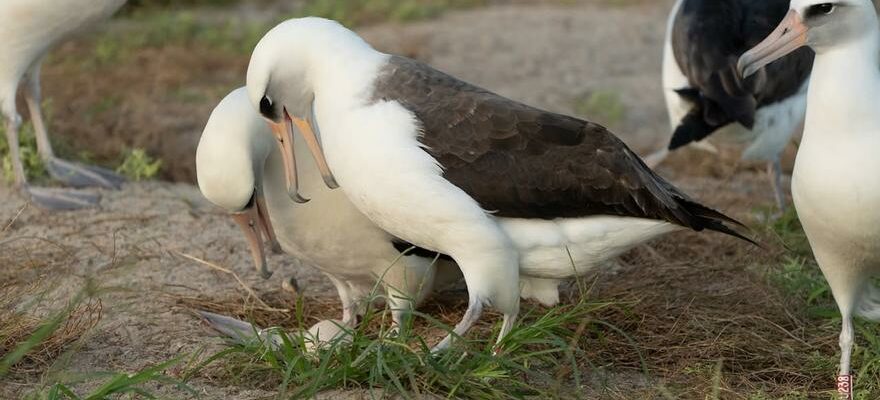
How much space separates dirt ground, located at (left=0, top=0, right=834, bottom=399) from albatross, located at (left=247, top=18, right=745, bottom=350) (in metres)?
0.55

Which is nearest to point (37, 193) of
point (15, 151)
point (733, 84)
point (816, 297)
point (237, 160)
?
point (15, 151)

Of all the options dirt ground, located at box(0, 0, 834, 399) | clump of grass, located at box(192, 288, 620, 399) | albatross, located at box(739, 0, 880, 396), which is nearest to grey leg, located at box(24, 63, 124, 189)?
dirt ground, located at box(0, 0, 834, 399)

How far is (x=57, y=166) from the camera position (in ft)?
23.9

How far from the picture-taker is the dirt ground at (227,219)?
5.25 meters

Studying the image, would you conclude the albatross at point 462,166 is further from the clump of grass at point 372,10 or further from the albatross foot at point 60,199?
the clump of grass at point 372,10

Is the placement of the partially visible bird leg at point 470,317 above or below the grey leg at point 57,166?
above

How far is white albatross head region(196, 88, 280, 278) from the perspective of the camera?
4.96 m

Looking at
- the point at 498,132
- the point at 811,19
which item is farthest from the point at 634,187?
the point at 811,19

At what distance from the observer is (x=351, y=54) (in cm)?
482

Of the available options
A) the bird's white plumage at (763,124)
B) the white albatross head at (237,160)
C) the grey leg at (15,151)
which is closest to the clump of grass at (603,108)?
the bird's white plumage at (763,124)

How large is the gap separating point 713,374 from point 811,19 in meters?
1.27

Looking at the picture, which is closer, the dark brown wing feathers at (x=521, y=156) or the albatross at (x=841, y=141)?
the albatross at (x=841, y=141)

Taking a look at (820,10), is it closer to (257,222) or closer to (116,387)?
(257,222)

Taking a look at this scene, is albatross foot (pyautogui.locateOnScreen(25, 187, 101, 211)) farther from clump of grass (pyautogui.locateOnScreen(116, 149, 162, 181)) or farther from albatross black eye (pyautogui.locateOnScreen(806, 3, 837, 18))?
albatross black eye (pyautogui.locateOnScreen(806, 3, 837, 18))
